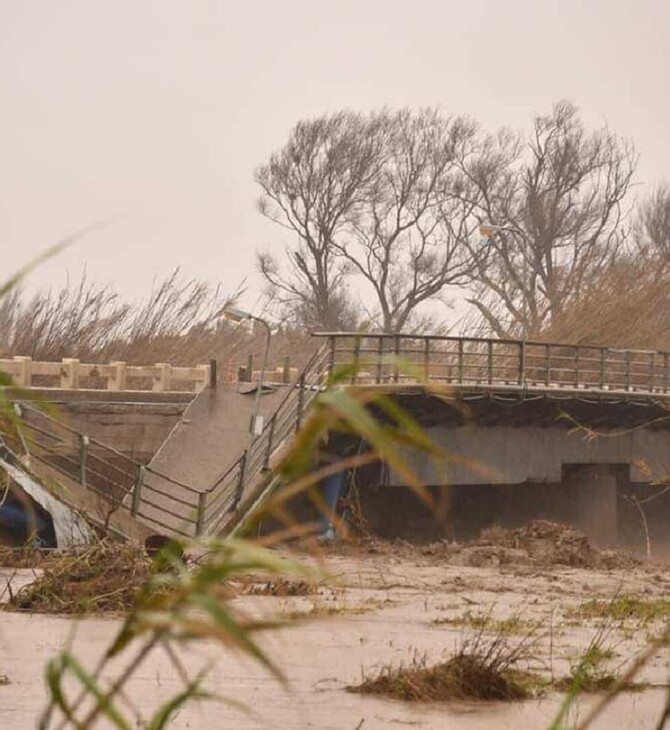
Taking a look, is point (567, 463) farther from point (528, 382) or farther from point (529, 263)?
point (529, 263)

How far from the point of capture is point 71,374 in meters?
33.5

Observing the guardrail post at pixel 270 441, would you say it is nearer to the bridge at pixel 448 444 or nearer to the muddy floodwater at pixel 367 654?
the bridge at pixel 448 444

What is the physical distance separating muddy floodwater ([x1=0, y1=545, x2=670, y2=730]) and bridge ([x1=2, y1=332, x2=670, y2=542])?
5870 millimetres

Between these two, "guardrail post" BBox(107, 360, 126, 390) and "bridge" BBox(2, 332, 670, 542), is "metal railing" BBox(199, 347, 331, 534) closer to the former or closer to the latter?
"bridge" BBox(2, 332, 670, 542)

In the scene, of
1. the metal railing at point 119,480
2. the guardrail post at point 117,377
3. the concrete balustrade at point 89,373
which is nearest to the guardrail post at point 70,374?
the concrete balustrade at point 89,373

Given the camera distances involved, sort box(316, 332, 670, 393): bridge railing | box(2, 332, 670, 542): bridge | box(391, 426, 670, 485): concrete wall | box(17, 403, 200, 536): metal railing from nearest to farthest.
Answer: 1. box(17, 403, 200, 536): metal railing
2. box(2, 332, 670, 542): bridge
3. box(316, 332, 670, 393): bridge railing
4. box(391, 426, 670, 485): concrete wall

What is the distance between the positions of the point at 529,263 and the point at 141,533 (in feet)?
142

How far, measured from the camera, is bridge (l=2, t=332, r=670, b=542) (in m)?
29.0

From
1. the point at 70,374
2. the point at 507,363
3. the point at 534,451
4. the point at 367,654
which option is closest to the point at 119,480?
the point at 70,374

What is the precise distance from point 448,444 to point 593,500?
413 cm

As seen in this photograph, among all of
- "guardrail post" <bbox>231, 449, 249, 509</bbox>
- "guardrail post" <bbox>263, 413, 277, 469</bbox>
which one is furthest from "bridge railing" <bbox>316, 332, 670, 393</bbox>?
"guardrail post" <bbox>231, 449, 249, 509</bbox>

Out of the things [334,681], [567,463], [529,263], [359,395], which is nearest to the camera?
[359,395]

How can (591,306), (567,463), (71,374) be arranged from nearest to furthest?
(71,374), (567,463), (591,306)

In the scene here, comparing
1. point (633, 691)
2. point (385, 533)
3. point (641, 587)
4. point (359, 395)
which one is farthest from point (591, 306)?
point (359, 395)
